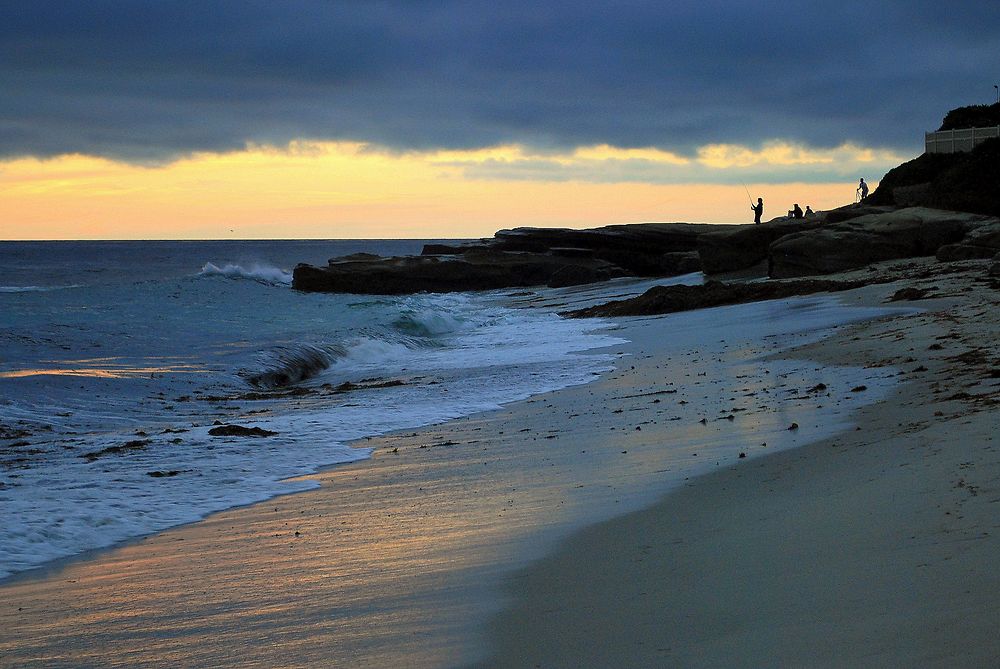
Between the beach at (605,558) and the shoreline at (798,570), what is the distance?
13mm

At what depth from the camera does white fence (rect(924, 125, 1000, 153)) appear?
3561cm

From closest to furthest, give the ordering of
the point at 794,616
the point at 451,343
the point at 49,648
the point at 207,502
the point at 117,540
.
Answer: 1. the point at 794,616
2. the point at 49,648
3. the point at 117,540
4. the point at 207,502
5. the point at 451,343

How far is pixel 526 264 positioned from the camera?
51.2 m

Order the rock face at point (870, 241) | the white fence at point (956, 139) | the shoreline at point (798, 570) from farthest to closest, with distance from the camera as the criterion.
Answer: the white fence at point (956, 139)
the rock face at point (870, 241)
the shoreline at point (798, 570)

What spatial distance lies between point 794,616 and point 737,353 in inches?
398

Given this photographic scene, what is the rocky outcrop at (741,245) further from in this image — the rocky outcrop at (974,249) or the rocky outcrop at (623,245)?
the rocky outcrop at (623,245)

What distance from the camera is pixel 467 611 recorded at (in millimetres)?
4113

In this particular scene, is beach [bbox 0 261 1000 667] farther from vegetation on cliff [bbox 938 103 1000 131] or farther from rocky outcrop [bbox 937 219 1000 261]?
vegetation on cliff [bbox 938 103 1000 131]

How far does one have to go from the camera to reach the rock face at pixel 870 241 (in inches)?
1019

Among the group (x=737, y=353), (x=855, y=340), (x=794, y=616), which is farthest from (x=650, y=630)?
(x=737, y=353)

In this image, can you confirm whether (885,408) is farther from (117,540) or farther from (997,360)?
(117,540)

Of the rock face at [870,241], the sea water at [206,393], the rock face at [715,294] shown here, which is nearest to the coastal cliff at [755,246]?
the rock face at [870,241]

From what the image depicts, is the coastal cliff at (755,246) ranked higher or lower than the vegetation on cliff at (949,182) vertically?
lower

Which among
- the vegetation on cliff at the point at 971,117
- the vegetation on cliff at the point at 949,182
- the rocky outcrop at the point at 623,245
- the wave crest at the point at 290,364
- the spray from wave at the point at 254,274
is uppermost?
the vegetation on cliff at the point at 971,117
